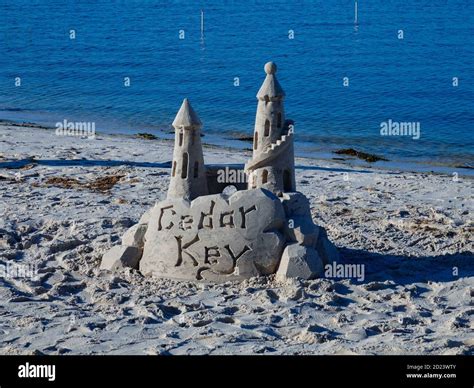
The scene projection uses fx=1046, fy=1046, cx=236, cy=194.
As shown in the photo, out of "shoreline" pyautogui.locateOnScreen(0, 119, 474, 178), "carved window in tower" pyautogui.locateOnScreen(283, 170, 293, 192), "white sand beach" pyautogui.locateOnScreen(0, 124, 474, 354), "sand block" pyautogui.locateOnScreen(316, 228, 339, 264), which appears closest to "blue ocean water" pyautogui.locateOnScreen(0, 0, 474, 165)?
"shoreline" pyautogui.locateOnScreen(0, 119, 474, 178)

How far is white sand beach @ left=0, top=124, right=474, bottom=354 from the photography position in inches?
511

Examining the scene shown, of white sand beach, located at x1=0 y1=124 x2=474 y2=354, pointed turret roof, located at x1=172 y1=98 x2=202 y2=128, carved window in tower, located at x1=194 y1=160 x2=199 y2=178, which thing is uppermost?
pointed turret roof, located at x1=172 y1=98 x2=202 y2=128

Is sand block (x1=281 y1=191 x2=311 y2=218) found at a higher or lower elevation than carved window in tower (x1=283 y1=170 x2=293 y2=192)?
lower

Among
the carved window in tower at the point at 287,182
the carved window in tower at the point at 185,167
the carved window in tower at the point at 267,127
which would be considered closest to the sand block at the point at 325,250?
the carved window in tower at the point at 287,182

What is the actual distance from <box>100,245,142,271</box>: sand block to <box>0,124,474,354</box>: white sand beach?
0.18 meters

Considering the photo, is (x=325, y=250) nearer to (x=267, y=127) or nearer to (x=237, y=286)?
(x=237, y=286)

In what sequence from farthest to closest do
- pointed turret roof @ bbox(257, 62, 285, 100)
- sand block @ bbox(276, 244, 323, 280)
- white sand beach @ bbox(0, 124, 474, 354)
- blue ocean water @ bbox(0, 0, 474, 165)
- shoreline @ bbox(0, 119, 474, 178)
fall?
blue ocean water @ bbox(0, 0, 474, 165)
shoreline @ bbox(0, 119, 474, 178)
pointed turret roof @ bbox(257, 62, 285, 100)
sand block @ bbox(276, 244, 323, 280)
white sand beach @ bbox(0, 124, 474, 354)

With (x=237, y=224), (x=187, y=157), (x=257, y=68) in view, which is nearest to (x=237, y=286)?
(x=237, y=224)

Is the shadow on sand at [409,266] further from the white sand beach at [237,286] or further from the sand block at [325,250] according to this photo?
the sand block at [325,250]

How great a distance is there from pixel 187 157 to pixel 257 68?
34.3 m

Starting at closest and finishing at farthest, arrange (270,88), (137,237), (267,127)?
1. (270,88)
2. (267,127)
3. (137,237)

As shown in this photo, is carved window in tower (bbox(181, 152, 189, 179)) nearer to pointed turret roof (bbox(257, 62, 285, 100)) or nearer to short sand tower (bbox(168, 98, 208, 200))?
short sand tower (bbox(168, 98, 208, 200))

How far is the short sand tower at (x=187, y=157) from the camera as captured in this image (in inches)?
608

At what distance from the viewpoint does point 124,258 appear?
620 inches
